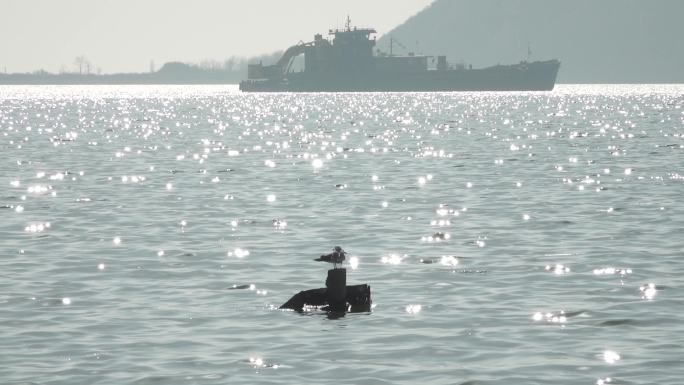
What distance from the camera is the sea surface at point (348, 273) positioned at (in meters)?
17.2

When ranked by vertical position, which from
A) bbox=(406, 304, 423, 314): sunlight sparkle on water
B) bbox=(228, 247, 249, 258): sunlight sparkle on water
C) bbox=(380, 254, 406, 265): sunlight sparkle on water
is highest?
bbox=(406, 304, 423, 314): sunlight sparkle on water

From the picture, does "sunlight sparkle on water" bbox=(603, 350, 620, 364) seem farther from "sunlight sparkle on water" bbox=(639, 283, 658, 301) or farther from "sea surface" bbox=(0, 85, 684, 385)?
"sunlight sparkle on water" bbox=(639, 283, 658, 301)

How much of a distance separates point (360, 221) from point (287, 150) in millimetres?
39248

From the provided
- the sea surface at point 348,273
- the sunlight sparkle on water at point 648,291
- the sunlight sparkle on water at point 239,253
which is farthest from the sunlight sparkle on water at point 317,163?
the sunlight sparkle on water at point 648,291

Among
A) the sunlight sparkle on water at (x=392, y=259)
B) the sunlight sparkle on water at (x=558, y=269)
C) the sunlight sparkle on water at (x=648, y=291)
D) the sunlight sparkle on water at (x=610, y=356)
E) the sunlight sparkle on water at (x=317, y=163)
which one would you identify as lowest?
the sunlight sparkle on water at (x=317, y=163)

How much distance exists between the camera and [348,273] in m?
25.1

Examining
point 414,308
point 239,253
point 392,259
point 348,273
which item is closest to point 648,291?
point 414,308

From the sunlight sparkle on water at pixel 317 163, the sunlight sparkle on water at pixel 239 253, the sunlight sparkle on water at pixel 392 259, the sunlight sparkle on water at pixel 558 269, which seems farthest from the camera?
the sunlight sparkle on water at pixel 317 163

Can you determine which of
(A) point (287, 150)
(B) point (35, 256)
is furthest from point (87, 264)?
(A) point (287, 150)

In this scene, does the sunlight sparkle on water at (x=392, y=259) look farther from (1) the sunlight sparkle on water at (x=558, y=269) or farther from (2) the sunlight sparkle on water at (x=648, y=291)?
(2) the sunlight sparkle on water at (x=648, y=291)

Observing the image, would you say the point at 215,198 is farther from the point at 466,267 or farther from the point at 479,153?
the point at 479,153

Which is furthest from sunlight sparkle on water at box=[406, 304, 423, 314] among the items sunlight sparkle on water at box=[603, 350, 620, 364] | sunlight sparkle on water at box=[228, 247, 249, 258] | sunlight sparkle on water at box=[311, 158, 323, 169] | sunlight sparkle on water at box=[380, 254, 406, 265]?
sunlight sparkle on water at box=[311, 158, 323, 169]

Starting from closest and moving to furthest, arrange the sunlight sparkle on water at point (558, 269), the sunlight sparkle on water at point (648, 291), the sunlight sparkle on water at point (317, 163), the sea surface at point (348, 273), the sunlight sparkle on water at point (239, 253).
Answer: the sea surface at point (348, 273), the sunlight sparkle on water at point (648, 291), the sunlight sparkle on water at point (558, 269), the sunlight sparkle on water at point (239, 253), the sunlight sparkle on water at point (317, 163)

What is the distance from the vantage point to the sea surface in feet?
56.4
